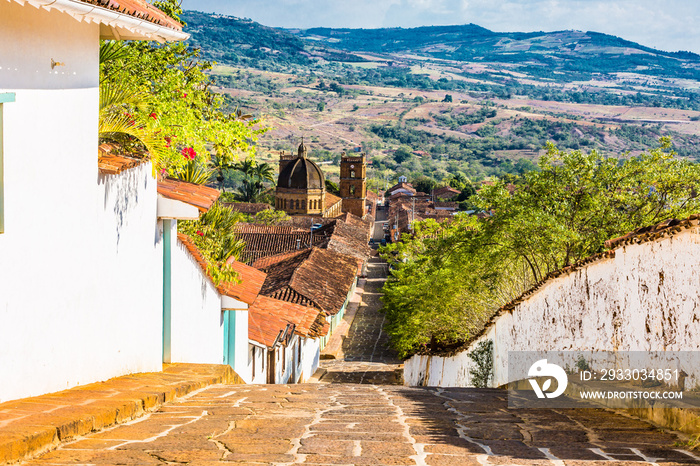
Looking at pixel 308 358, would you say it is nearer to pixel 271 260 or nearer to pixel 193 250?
pixel 271 260

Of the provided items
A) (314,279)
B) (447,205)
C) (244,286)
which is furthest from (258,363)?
(447,205)

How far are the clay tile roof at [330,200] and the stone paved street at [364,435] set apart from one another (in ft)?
248

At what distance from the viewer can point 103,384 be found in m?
5.57

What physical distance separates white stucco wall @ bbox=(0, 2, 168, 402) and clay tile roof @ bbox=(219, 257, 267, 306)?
4.10 m

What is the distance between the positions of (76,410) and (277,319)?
12.8 meters

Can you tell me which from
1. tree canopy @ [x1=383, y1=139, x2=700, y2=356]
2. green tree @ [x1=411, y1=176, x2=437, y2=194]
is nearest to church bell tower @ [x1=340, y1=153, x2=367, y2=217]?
green tree @ [x1=411, y1=176, x2=437, y2=194]

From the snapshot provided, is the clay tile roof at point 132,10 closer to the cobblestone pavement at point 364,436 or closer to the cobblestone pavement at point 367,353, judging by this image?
the cobblestone pavement at point 364,436

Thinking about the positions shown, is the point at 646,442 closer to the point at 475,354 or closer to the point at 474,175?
the point at 475,354

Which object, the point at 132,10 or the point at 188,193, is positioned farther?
the point at 188,193

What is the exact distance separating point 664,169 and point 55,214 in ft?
35.5

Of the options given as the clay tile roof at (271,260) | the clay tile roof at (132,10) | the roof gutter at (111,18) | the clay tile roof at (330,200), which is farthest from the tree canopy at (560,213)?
the clay tile roof at (330,200)

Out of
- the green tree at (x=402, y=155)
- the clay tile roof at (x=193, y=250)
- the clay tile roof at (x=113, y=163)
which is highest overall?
the green tree at (x=402, y=155)

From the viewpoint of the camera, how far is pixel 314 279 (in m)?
33.5

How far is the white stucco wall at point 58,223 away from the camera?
4.18 meters
